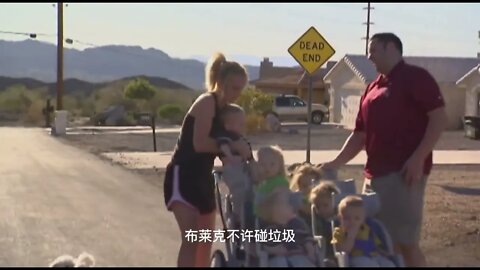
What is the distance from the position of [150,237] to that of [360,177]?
831 centimetres

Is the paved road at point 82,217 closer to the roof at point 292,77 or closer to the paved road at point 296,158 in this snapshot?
the paved road at point 296,158

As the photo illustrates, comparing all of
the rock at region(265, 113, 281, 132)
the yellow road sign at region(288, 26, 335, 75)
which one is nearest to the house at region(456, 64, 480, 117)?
the rock at region(265, 113, 281, 132)

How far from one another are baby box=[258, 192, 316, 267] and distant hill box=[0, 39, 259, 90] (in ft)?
471

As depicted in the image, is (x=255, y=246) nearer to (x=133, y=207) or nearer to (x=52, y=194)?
(x=133, y=207)

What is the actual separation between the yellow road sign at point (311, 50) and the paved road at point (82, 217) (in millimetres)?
3358

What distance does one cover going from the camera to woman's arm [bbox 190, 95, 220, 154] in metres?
6.09

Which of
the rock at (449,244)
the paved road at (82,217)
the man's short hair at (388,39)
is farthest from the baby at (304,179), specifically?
the rock at (449,244)

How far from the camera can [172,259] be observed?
900 cm

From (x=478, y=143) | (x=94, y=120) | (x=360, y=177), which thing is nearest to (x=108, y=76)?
(x=94, y=120)

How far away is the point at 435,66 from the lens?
46.7 m

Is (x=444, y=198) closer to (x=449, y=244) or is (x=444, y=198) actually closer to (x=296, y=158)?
(x=449, y=244)

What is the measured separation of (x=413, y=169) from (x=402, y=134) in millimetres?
269

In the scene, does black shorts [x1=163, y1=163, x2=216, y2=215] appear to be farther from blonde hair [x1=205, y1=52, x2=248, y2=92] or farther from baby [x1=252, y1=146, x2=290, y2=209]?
blonde hair [x1=205, y1=52, x2=248, y2=92]

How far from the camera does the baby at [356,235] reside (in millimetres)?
5844
